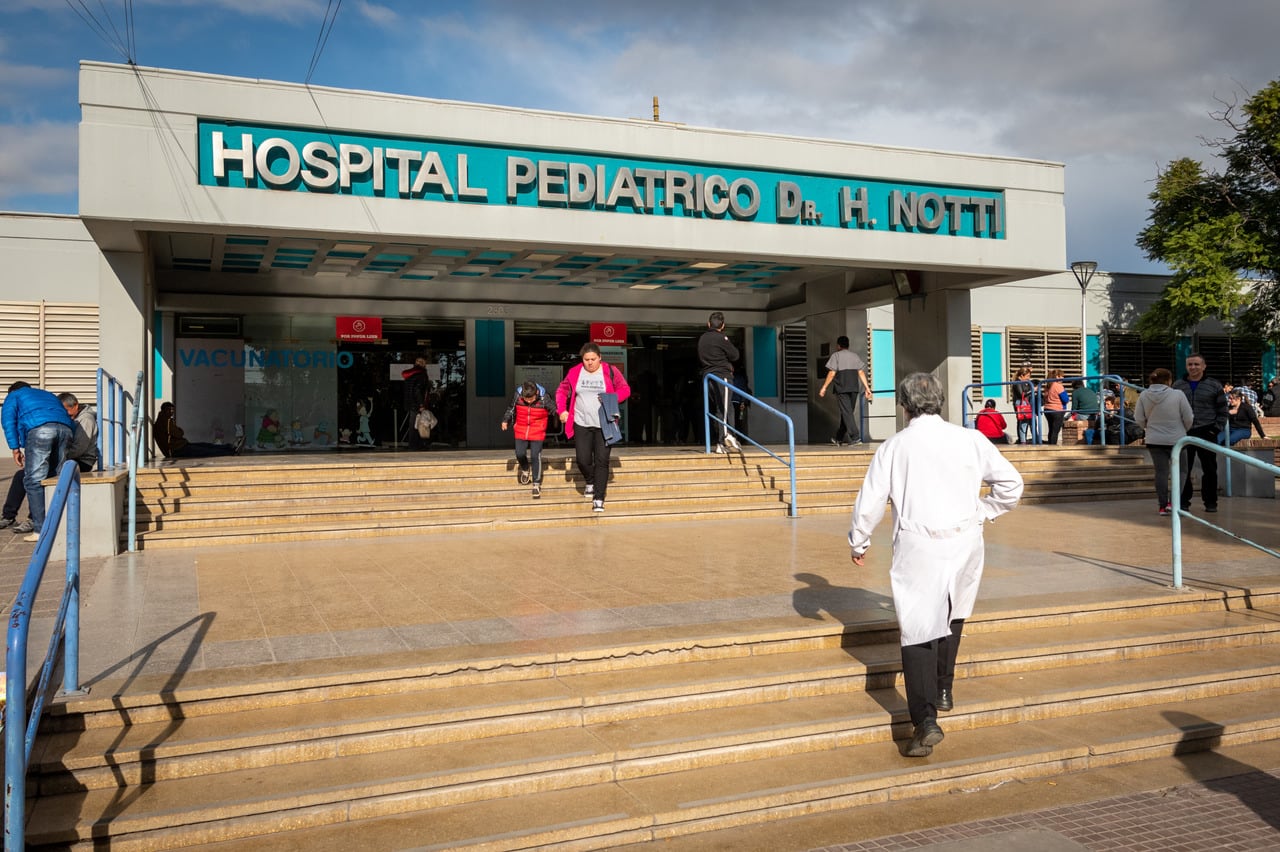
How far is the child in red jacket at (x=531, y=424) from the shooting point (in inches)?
438

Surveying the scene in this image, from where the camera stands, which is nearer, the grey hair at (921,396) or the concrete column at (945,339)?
the grey hair at (921,396)

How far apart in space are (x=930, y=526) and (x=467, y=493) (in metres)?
7.14

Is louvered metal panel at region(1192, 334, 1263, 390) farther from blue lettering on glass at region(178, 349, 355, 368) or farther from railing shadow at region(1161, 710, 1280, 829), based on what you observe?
railing shadow at region(1161, 710, 1280, 829)

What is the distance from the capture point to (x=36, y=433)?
945 centimetres

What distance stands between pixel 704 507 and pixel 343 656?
675 cm

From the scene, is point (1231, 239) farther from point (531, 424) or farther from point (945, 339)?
point (531, 424)

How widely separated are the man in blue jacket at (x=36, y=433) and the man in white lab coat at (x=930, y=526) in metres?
7.94

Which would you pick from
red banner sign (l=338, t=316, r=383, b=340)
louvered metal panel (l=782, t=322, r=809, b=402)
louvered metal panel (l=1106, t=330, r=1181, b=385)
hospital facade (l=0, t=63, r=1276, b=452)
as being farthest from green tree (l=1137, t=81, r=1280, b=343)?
red banner sign (l=338, t=316, r=383, b=340)

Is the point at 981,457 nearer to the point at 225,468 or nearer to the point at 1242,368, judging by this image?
the point at 225,468

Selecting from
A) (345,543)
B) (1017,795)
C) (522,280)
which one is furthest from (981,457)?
(522,280)

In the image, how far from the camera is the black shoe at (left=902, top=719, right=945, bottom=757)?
14.9 feet

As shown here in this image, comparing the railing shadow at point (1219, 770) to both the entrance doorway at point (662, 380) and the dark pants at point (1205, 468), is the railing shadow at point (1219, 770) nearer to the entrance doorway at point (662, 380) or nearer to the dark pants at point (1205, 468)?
the dark pants at point (1205, 468)

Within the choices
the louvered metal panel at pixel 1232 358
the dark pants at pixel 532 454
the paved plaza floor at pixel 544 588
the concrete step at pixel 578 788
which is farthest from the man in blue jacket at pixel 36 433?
the louvered metal panel at pixel 1232 358

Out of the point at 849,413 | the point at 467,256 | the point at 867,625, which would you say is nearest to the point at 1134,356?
the point at 849,413
